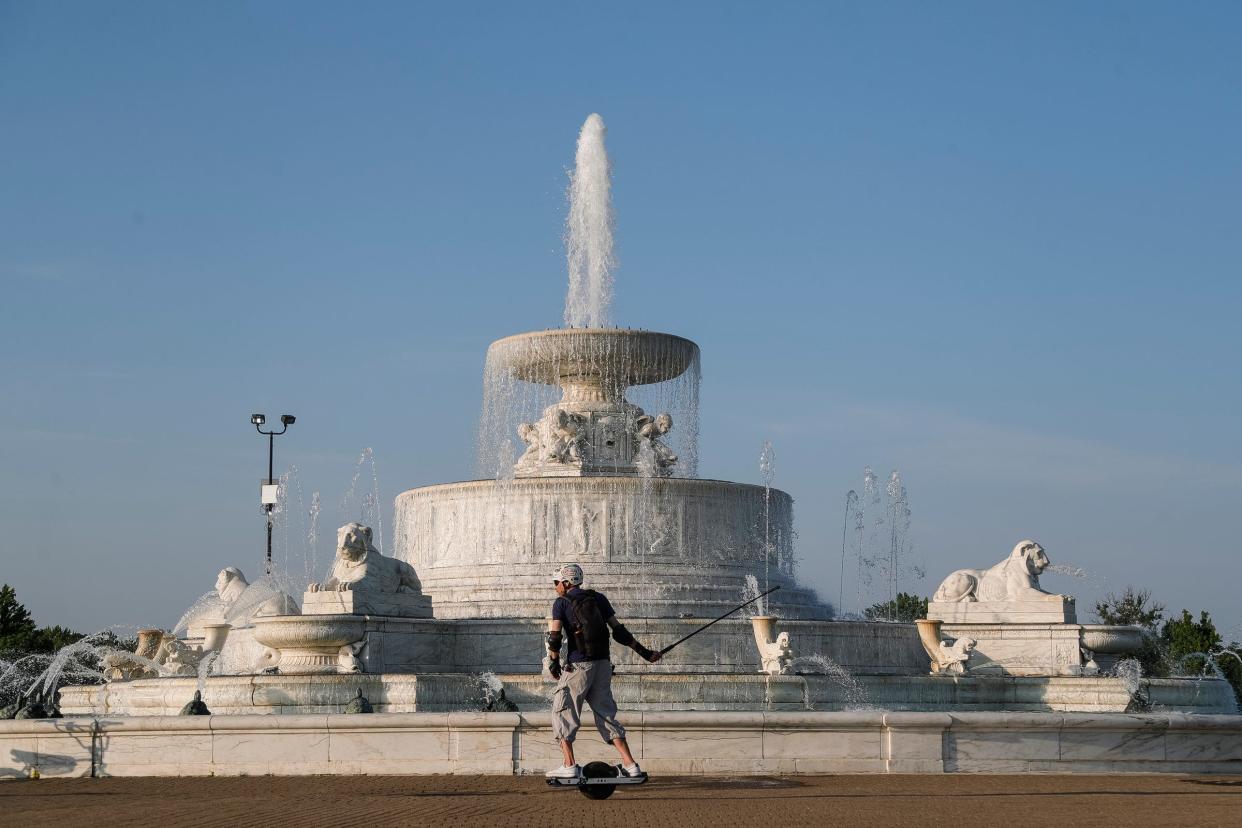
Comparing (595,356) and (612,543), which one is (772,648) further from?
(595,356)

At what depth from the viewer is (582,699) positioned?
1240 cm

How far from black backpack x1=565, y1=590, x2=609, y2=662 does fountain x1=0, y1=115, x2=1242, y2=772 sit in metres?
3.07

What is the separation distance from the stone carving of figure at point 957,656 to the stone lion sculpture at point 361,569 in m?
7.92

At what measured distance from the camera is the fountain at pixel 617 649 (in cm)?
1550

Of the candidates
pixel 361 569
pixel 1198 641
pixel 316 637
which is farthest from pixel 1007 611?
pixel 1198 641

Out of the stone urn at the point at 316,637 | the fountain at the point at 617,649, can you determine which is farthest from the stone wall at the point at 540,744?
the stone urn at the point at 316,637

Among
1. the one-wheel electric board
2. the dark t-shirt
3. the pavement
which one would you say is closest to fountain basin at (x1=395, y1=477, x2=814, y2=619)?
the pavement

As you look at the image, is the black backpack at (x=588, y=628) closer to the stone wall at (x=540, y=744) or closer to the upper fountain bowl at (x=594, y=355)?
the stone wall at (x=540, y=744)

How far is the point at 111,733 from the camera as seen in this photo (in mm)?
15836

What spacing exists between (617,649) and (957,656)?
16.4 feet

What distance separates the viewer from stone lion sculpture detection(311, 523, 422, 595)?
22734 millimetres

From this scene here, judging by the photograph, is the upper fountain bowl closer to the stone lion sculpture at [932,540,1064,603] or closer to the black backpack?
the stone lion sculpture at [932,540,1064,603]

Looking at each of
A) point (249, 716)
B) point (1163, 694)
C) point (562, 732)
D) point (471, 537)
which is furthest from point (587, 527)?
point (562, 732)

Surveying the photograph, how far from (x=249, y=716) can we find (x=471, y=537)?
12.3 metres
